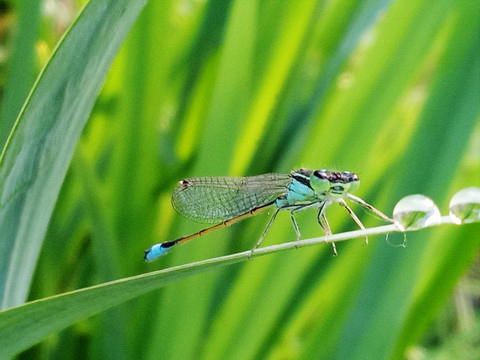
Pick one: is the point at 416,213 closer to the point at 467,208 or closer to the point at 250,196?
the point at 467,208

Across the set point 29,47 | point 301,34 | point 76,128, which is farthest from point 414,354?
point 76,128

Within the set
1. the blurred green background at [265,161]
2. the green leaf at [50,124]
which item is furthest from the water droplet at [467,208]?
the blurred green background at [265,161]

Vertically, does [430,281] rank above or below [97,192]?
above

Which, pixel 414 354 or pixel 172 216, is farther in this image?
pixel 414 354

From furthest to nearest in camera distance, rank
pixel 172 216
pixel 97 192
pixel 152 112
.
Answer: pixel 172 216 → pixel 152 112 → pixel 97 192

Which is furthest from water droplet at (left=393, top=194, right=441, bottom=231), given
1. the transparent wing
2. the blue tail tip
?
the transparent wing

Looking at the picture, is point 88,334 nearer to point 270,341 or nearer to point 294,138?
point 270,341

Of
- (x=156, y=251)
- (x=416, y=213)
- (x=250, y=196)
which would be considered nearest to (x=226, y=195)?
(x=250, y=196)

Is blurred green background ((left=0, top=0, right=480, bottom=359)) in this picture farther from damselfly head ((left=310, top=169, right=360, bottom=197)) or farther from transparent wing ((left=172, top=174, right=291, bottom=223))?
damselfly head ((left=310, top=169, right=360, bottom=197))
